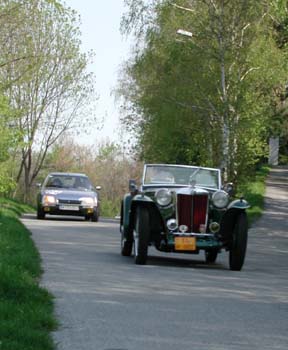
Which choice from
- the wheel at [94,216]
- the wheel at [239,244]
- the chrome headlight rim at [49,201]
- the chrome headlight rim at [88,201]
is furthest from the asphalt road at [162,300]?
the wheel at [94,216]

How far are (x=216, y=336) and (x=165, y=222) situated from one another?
8620 mm

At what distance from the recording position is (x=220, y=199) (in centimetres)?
1981

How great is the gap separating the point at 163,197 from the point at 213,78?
2644 centimetres

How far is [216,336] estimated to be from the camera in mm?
11102

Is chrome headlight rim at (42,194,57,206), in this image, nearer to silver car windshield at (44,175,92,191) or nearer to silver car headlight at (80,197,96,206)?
silver car headlight at (80,197,96,206)

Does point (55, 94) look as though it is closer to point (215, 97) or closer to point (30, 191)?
point (30, 191)

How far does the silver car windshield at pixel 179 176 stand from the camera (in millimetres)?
21281

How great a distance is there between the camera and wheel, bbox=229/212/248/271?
19453 mm

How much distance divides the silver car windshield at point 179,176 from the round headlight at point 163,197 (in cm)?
140

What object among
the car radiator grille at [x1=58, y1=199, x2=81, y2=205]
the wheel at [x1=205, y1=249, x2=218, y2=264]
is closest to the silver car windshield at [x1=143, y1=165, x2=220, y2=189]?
the wheel at [x1=205, y1=249, x2=218, y2=264]

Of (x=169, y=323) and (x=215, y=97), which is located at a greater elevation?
(x=215, y=97)

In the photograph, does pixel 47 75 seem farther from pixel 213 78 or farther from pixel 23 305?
pixel 23 305

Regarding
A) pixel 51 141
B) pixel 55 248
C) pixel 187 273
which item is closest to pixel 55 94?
pixel 51 141

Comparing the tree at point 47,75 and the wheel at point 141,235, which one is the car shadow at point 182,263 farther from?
the tree at point 47,75
